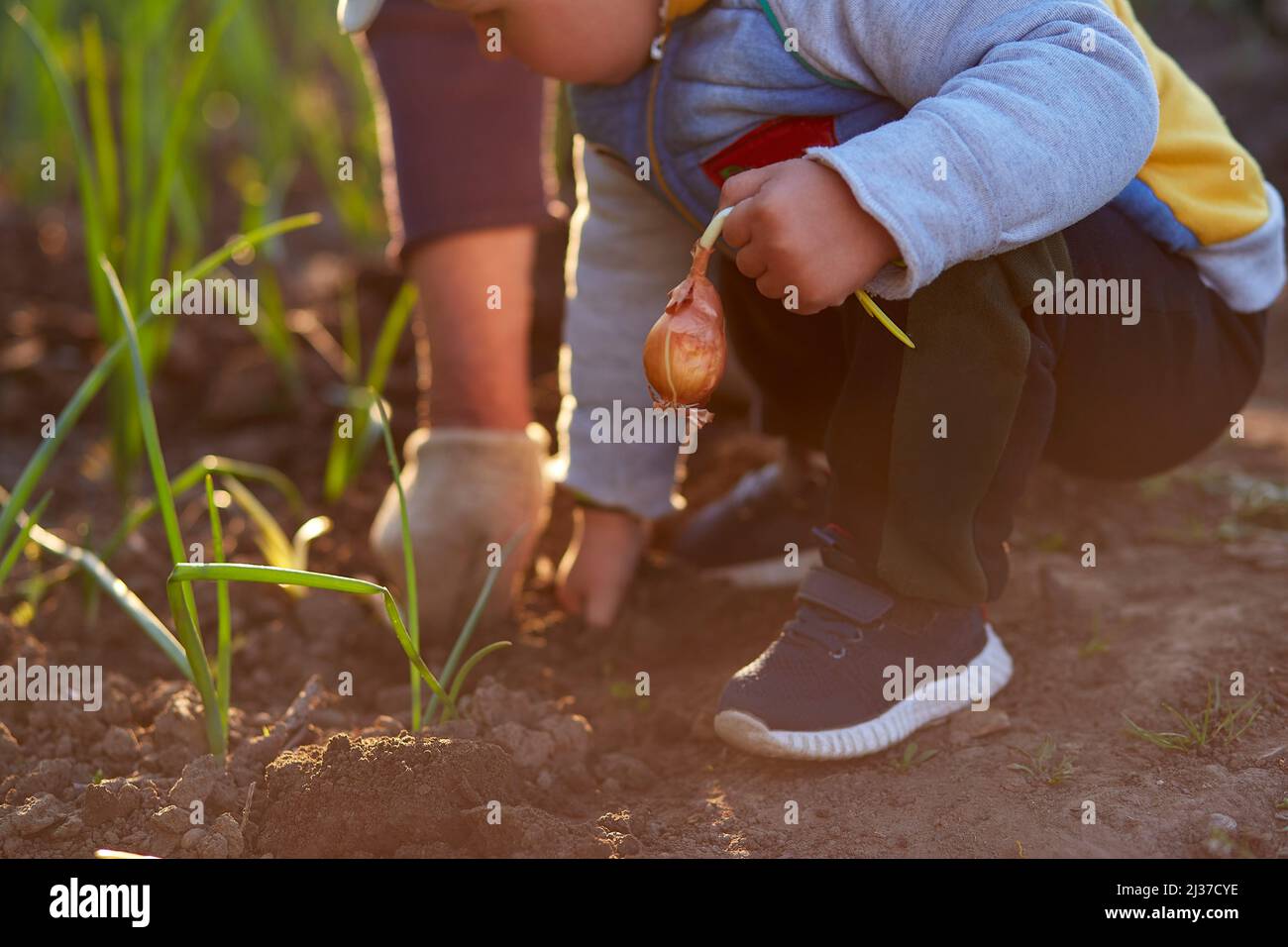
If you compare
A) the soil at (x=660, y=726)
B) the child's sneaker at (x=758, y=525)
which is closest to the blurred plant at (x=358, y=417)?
the soil at (x=660, y=726)

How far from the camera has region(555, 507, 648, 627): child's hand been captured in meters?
1.48

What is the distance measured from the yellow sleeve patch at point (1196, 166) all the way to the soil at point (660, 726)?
15.5 inches

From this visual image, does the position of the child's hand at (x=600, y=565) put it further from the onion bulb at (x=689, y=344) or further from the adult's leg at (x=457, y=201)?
the onion bulb at (x=689, y=344)

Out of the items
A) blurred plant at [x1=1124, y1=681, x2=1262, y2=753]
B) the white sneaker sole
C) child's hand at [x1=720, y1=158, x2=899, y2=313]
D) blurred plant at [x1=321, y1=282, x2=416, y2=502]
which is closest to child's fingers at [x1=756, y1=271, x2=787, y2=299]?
child's hand at [x1=720, y1=158, x2=899, y2=313]

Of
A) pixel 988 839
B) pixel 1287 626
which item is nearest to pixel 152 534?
pixel 988 839

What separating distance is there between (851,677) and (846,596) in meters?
0.07

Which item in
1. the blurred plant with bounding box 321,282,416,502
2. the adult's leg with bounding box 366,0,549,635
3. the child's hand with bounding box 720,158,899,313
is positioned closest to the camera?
the child's hand with bounding box 720,158,899,313

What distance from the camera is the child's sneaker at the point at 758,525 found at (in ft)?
5.24

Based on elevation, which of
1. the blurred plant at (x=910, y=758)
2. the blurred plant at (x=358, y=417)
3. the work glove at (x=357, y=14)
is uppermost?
the work glove at (x=357, y=14)

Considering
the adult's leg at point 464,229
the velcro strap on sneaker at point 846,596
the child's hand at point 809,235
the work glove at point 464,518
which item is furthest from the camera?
the adult's leg at point 464,229

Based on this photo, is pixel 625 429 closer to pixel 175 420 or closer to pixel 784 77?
pixel 784 77

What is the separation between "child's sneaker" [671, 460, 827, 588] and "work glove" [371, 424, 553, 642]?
0.67 feet

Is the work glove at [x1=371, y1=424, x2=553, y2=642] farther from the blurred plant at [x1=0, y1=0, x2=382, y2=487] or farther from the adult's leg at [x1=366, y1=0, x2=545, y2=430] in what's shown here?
the blurred plant at [x1=0, y1=0, x2=382, y2=487]

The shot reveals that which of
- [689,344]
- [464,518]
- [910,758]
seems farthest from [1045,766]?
[464,518]
